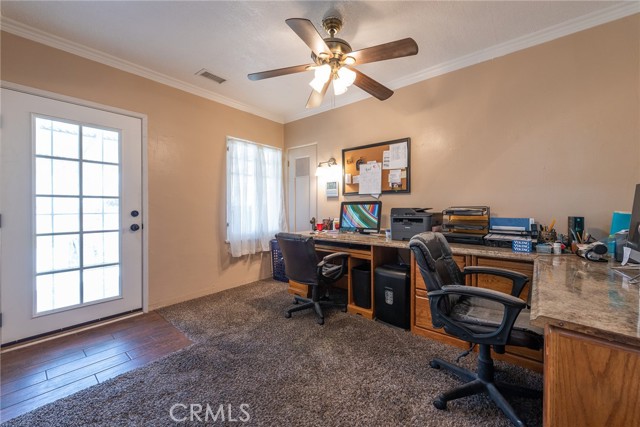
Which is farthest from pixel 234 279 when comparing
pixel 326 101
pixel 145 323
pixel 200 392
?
pixel 326 101

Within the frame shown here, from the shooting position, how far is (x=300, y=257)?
7.89 ft

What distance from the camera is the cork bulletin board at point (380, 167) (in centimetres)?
290

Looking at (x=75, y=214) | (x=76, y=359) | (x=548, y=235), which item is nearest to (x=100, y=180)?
(x=75, y=214)

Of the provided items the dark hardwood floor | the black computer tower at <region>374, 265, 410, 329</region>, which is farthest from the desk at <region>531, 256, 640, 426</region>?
the dark hardwood floor

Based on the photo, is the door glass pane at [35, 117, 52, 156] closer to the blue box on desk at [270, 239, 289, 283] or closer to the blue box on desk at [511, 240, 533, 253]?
the blue box on desk at [270, 239, 289, 283]

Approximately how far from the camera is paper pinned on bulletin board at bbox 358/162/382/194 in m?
3.11

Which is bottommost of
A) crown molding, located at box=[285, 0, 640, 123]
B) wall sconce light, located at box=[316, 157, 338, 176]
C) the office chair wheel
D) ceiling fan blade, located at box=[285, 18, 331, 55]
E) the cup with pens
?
the office chair wheel

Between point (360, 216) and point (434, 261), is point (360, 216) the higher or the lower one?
the higher one

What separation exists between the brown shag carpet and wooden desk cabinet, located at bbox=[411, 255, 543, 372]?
83 mm

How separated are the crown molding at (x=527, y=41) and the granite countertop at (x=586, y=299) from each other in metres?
1.79

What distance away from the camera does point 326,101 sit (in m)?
3.48

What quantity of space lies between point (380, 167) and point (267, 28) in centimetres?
181

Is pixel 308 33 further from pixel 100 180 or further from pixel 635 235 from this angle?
pixel 100 180

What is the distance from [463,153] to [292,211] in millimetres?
2521
